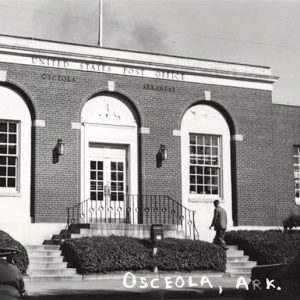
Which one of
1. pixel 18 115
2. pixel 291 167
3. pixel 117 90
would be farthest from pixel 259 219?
pixel 18 115

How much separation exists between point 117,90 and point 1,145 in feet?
15.7

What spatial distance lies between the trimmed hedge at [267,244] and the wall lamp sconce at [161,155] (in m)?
3.61

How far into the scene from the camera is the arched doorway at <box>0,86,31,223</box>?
867 inches

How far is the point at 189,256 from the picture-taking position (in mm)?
19969

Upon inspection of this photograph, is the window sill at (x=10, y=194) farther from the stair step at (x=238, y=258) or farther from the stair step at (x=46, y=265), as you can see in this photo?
the stair step at (x=238, y=258)

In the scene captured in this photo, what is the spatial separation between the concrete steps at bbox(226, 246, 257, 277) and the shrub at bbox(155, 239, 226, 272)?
1.47ft

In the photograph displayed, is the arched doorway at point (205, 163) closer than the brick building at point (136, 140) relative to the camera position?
No

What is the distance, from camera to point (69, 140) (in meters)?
23.1

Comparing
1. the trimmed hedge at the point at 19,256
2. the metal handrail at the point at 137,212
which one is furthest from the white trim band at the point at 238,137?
the trimmed hedge at the point at 19,256

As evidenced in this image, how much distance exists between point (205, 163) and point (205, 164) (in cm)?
4

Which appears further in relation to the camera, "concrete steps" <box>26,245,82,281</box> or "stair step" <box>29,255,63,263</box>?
"stair step" <box>29,255,63,263</box>

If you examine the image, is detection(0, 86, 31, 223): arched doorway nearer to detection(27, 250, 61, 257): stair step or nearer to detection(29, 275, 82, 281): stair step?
detection(27, 250, 61, 257): stair step

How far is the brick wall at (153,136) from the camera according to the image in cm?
2256

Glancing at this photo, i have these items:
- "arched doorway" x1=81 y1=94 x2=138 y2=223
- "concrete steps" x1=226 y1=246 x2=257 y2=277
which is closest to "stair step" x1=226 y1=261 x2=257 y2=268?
"concrete steps" x1=226 y1=246 x2=257 y2=277
